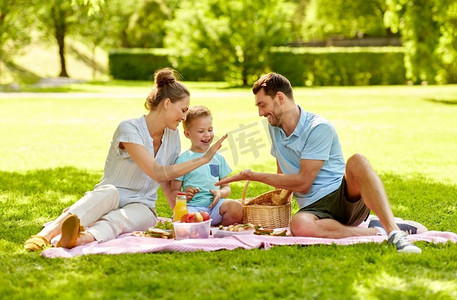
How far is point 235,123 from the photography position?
1582cm

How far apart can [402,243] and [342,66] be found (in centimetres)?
2907

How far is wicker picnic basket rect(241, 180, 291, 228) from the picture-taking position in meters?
5.55

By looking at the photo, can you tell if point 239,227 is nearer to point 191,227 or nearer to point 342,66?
point 191,227

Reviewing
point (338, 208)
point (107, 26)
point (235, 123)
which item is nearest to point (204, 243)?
point (338, 208)

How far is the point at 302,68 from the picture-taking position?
3250 centimetres

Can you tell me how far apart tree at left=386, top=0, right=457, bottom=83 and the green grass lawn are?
18.4 ft

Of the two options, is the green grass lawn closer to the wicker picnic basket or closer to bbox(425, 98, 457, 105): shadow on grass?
the wicker picnic basket

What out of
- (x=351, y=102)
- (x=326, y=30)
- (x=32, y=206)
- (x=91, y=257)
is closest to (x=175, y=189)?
(x=91, y=257)

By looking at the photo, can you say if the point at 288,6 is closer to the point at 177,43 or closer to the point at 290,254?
the point at 177,43

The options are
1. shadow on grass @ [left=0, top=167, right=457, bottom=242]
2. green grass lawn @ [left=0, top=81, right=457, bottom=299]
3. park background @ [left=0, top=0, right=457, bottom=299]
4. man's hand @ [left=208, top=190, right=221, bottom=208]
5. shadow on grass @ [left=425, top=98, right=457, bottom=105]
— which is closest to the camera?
green grass lawn @ [left=0, top=81, right=457, bottom=299]

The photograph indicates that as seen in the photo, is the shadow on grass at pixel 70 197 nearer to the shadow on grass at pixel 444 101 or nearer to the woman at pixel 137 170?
the woman at pixel 137 170

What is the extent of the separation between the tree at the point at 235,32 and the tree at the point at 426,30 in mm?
8297

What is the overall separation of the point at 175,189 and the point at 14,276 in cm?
187

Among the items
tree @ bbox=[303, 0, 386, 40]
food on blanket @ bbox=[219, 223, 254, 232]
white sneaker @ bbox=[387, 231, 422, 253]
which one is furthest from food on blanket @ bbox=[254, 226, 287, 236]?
tree @ bbox=[303, 0, 386, 40]
